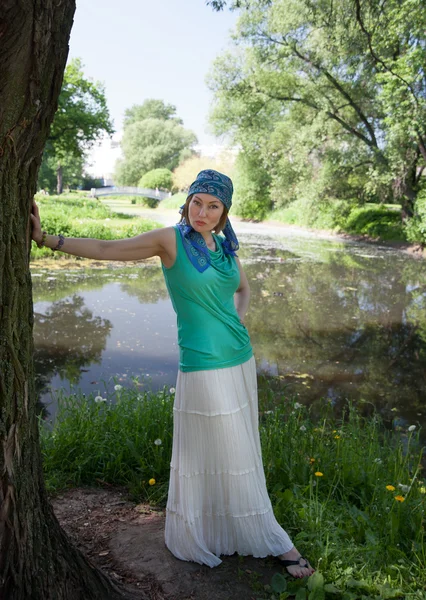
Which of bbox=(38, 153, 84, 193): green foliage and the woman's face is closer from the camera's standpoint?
the woman's face

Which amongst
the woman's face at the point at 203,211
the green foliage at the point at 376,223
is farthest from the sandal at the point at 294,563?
the green foliage at the point at 376,223

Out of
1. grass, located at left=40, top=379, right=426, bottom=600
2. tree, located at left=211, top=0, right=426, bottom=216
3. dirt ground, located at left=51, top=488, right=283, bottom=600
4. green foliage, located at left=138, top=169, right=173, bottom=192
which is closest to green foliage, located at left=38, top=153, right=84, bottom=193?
green foliage, located at left=138, top=169, right=173, bottom=192

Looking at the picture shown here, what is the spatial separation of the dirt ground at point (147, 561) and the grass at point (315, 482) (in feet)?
0.41

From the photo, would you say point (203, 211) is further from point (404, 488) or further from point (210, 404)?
point (404, 488)

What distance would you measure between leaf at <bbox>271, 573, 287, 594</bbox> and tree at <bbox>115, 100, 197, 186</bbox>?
63.5m

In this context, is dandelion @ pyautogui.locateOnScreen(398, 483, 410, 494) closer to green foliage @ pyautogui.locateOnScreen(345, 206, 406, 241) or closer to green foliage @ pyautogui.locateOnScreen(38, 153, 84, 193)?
green foliage @ pyautogui.locateOnScreen(345, 206, 406, 241)

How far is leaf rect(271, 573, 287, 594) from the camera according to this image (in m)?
A: 2.24

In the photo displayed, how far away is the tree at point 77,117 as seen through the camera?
30.5 meters

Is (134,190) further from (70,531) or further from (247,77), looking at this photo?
(70,531)

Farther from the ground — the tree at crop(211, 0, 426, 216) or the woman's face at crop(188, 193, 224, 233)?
the tree at crop(211, 0, 426, 216)

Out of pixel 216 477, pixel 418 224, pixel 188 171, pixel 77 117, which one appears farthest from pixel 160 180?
pixel 216 477

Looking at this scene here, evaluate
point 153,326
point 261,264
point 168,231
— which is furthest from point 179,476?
point 261,264

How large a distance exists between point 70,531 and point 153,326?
6.03 meters

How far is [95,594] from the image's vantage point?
77.5 inches
